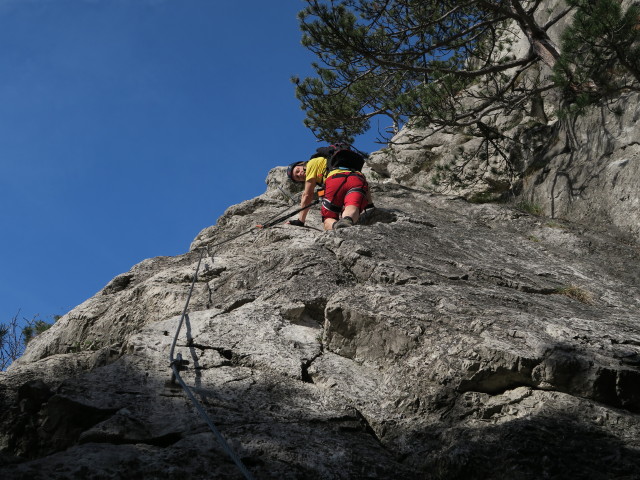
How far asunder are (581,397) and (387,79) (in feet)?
25.2

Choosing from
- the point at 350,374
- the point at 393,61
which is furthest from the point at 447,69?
the point at 350,374

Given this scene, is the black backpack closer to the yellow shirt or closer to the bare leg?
the yellow shirt

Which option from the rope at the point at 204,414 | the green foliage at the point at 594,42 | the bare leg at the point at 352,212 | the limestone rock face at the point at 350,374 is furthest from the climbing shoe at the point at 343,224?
the green foliage at the point at 594,42

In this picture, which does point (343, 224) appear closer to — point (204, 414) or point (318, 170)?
point (318, 170)

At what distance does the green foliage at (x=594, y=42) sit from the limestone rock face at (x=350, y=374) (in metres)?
2.47

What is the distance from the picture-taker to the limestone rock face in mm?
2932

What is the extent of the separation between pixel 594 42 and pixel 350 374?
522 cm

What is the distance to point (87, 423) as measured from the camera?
331cm

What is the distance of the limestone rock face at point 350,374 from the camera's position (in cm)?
293

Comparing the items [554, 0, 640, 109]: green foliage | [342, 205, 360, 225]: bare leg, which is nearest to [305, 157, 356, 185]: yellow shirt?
[342, 205, 360, 225]: bare leg

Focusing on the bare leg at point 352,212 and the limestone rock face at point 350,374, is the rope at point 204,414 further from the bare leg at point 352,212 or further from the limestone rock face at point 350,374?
the bare leg at point 352,212

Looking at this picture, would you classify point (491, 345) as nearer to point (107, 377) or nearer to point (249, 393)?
point (249, 393)

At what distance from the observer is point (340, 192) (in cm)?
776

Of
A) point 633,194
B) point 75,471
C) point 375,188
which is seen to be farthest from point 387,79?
point 75,471
